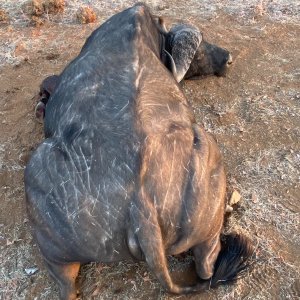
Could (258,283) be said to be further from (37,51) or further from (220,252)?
(37,51)

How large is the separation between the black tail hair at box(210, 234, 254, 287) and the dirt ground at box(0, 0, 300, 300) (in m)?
0.12

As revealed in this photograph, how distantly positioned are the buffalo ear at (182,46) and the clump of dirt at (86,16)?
2359 mm

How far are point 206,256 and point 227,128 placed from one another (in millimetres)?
2279

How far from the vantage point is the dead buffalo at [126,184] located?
366 cm

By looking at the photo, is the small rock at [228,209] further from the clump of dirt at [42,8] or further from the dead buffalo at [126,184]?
the clump of dirt at [42,8]

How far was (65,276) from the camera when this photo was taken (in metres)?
4.09

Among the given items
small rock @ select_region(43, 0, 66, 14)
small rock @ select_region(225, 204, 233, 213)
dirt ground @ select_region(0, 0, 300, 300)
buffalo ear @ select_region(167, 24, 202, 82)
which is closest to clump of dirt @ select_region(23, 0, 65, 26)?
small rock @ select_region(43, 0, 66, 14)

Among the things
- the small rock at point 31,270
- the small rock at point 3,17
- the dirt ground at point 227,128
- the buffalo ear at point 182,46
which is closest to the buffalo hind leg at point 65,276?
the dirt ground at point 227,128

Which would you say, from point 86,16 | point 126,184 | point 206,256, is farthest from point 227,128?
point 86,16

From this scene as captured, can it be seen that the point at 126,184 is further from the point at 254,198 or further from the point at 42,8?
the point at 42,8

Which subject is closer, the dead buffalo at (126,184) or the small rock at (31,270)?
the dead buffalo at (126,184)

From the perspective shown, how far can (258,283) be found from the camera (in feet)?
14.0

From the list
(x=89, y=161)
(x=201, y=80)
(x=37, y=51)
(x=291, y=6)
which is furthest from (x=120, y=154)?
(x=291, y=6)

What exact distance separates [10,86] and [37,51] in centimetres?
104
